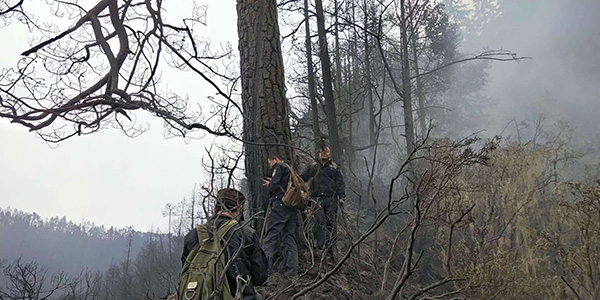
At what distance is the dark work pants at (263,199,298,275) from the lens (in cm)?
504

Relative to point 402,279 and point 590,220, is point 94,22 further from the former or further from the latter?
point 590,220

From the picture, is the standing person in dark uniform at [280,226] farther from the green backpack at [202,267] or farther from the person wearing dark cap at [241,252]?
the green backpack at [202,267]

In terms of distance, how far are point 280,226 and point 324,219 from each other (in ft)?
3.65

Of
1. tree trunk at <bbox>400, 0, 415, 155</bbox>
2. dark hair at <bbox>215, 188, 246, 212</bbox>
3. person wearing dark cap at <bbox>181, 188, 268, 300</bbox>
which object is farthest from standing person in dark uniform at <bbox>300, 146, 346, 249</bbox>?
tree trunk at <bbox>400, 0, 415, 155</bbox>

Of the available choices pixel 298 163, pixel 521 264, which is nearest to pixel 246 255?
pixel 298 163

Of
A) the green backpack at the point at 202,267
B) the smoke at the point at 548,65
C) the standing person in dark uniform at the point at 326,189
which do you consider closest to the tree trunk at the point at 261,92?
the standing person in dark uniform at the point at 326,189

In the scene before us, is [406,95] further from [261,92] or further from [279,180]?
[279,180]

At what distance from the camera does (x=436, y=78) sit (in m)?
22.2

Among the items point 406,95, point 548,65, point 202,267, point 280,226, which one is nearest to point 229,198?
point 202,267

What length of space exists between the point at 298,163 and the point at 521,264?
4.49 m

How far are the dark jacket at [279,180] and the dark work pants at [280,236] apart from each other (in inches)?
3.1

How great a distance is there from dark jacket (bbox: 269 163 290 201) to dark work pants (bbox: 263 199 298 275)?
8 cm

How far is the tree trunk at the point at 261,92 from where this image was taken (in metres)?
5.41

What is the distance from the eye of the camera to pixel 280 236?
5.13 meters
